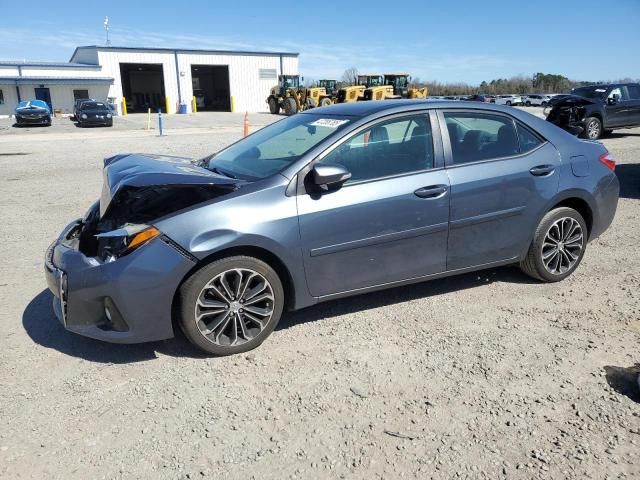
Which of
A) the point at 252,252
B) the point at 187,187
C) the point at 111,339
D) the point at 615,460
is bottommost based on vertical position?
the point at 615,460

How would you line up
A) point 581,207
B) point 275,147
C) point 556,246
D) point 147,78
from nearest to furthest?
1. point 275,147
2. point 556,246
3. point 581,207
4. point 147,78

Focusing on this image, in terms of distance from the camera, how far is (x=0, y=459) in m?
2.51

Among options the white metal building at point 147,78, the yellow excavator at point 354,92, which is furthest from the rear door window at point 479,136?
the white metal building at point 147,78

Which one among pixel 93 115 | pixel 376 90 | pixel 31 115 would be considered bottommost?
pixel 93 115

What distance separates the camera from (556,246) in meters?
4.53

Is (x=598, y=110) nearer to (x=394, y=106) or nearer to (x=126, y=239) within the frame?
(x=394, y=106)

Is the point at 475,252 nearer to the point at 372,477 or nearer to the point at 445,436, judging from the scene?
the point at 445,436

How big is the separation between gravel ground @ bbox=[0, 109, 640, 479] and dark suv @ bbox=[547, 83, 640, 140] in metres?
14.2

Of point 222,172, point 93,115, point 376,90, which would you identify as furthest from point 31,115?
point 222,172

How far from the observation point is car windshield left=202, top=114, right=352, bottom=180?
12.4ft

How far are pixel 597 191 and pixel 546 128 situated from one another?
729 millimetres

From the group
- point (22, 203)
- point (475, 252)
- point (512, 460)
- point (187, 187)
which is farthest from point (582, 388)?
point (22, 203)

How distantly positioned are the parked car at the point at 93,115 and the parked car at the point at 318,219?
28.4 meters

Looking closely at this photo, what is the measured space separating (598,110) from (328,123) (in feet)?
52.7
